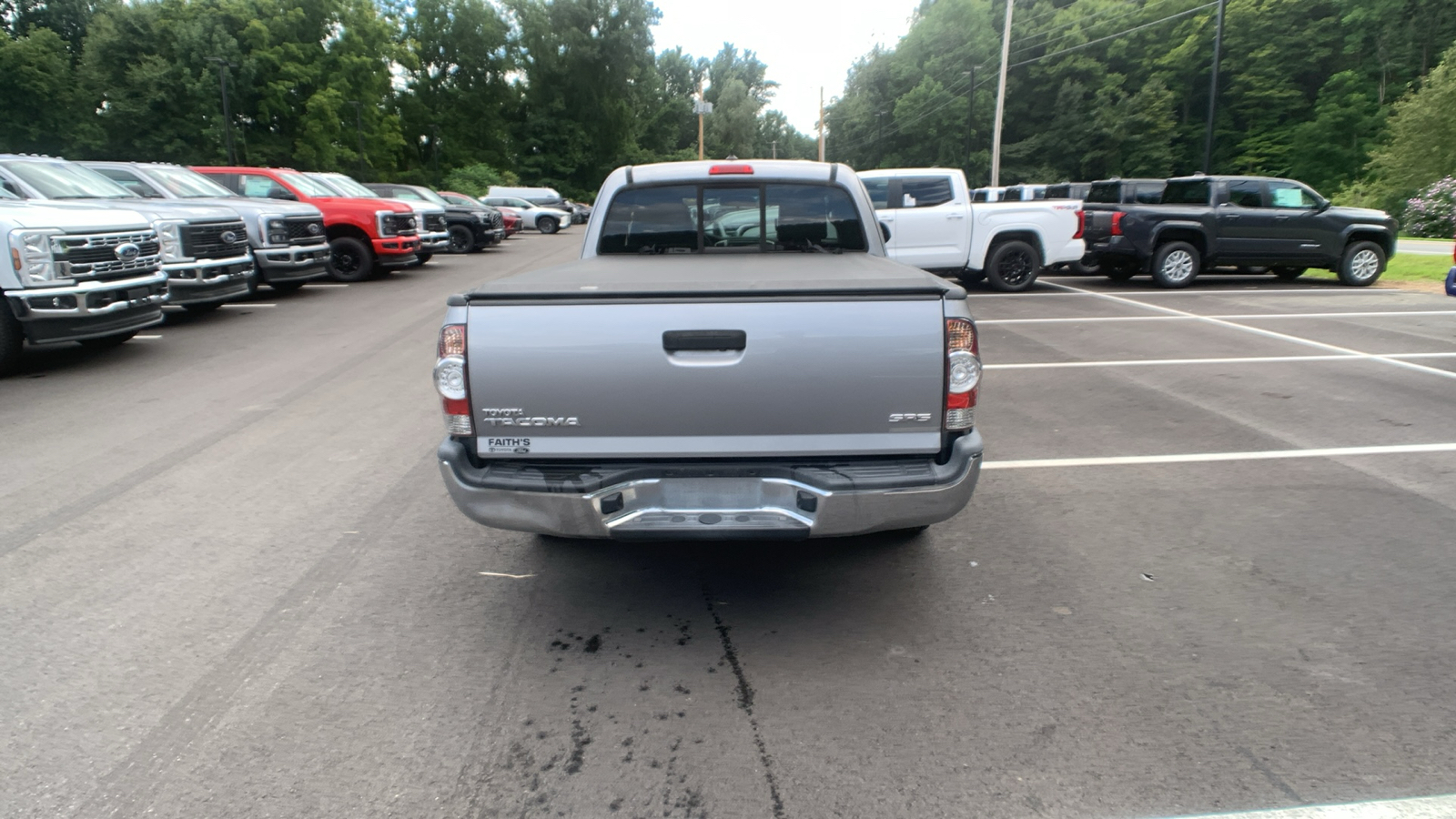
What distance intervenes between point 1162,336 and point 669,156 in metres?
82.4

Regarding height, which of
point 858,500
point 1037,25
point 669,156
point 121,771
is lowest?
point 121,771

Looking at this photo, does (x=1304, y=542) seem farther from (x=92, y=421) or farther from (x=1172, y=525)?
(x=92, y=421)

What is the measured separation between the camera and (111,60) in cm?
5306

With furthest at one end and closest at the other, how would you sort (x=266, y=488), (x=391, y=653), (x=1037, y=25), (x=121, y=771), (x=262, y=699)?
1. (x=1037, y=25)
2. (x=266, y=488)
3. (x=391, y=653)
4. (x=262, y=699)
5. (x=121, y=771)

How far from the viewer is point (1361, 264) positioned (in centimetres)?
1633

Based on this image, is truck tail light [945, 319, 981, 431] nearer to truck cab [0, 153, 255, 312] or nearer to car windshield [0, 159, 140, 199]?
truck cab [0, 153, 255, 312]

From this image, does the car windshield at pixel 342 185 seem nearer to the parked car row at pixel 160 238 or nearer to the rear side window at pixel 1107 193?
the parked car row at pixel 160 238

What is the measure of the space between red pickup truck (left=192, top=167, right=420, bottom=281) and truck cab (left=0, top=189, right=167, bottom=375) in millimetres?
7677

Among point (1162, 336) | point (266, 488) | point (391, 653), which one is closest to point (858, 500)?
point (391, 653)

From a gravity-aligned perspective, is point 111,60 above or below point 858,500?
above

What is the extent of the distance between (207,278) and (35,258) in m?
3.52

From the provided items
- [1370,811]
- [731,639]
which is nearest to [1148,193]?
[731,639]

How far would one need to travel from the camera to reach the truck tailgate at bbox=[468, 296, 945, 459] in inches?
137

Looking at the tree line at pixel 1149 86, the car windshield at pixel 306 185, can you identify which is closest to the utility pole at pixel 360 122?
the tree line at pixel 1149 86
